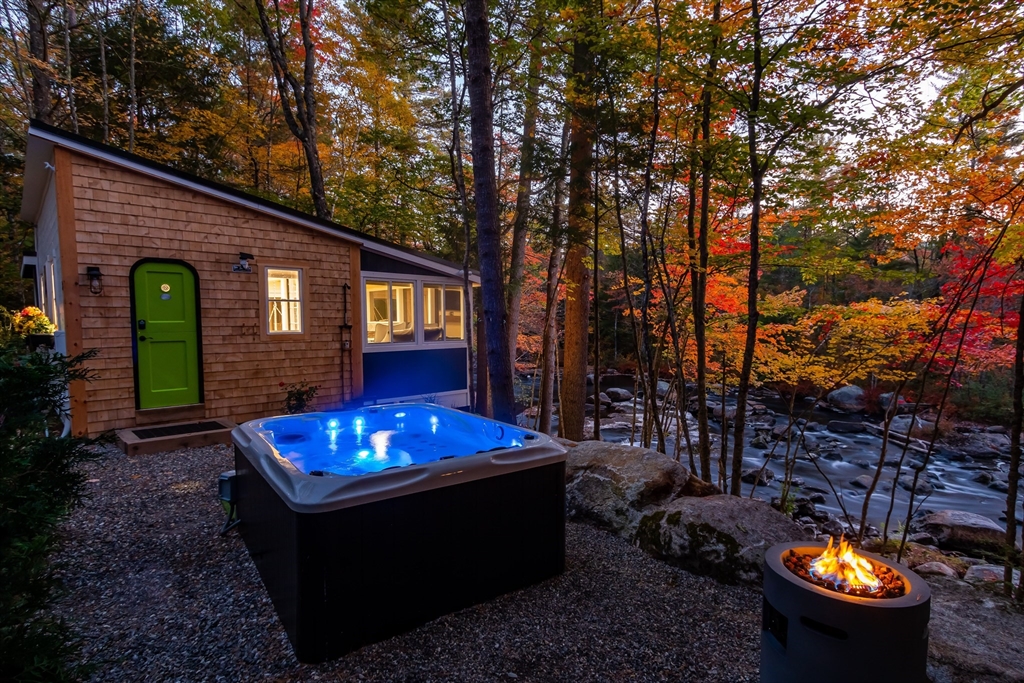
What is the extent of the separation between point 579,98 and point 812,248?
3.15 meters

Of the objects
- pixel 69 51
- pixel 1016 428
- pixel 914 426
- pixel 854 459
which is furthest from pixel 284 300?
pixel 914 426

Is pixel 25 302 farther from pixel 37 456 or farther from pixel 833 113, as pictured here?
pixel 833 113

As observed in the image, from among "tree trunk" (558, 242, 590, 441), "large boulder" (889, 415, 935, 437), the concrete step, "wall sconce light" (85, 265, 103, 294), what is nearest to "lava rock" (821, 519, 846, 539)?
"tree trunk" (558, 242, 590, 441)

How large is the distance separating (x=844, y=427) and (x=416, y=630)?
38.0 ft

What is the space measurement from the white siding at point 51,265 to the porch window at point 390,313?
3220mm

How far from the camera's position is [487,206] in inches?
161

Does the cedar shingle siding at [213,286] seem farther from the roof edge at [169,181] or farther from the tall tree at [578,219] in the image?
the tall tree at [578,219]

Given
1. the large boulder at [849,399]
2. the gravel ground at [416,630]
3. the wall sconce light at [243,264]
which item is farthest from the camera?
the large boulder at [849,399]

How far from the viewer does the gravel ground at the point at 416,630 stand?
194 centimetres

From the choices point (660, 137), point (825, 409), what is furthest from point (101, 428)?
point (825, 409)

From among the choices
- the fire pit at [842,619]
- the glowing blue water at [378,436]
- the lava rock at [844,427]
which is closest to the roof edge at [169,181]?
the glowing blue water at [378,436]

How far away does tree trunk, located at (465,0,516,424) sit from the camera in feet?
13.1

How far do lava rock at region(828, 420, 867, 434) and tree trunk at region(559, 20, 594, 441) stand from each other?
704 cm

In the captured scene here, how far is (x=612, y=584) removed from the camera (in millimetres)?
2686
